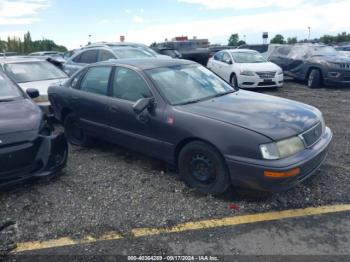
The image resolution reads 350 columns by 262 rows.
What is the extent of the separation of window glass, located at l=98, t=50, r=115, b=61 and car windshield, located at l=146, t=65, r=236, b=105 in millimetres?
5264

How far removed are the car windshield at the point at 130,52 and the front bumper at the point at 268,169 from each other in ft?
23.3

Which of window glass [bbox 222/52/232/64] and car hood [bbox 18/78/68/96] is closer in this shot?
car hood [bbox 18/78/68/96]

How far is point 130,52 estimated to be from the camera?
10461 millimetres

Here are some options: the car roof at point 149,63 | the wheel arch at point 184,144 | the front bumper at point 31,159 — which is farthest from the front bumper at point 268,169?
the front bumper at point 31,159

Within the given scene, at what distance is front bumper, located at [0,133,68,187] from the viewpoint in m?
3.93

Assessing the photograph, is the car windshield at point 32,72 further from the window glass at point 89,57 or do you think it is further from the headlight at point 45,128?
the headlight at point 45,128

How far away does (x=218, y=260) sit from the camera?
3.00 meters

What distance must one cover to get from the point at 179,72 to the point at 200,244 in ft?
8.29

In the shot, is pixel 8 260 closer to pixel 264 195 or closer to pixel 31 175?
pixel 31 175

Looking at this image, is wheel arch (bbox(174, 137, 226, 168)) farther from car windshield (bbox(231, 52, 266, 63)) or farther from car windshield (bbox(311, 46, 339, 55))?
car windshield (bbox(311, 46, 339, 55))

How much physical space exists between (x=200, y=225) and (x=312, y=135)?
165cm

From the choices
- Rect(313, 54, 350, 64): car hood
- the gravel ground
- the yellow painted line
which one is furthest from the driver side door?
Rect(313, 54, 350, 64): car hood

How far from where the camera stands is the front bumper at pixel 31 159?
393cm

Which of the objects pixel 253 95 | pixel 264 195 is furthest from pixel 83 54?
pixel 264 195
